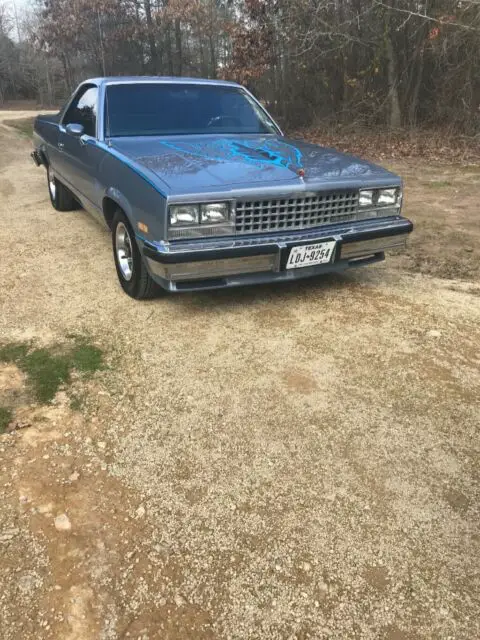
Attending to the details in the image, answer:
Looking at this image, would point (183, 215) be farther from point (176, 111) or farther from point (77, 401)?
point (176, 111)

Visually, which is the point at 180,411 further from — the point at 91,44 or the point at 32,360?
the point at 91,44

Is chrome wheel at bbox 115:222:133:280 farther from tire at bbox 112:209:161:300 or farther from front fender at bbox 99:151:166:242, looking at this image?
front fender at bbox 99:151:166:242

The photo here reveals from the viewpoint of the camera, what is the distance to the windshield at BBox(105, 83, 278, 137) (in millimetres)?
4527

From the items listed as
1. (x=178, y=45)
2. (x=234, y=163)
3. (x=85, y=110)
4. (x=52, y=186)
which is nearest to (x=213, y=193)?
(x=234, y=163)

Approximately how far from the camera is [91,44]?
24.9 m

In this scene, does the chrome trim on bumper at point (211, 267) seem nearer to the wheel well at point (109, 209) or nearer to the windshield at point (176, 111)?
the wheel well at point (109, 209)

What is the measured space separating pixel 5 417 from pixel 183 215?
1558mm

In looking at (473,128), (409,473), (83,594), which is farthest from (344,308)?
(473,128)

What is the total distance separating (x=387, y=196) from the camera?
4051 millimetres

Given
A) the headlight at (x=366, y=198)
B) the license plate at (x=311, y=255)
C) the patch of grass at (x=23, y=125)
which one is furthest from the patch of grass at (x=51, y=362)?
the patch of grass at (x=23, y=125)

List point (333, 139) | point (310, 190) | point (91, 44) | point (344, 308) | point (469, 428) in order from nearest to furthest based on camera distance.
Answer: point (469, 428)
point (310, 190)
point (344, 308)
point (333, 139)
point (91, 44)

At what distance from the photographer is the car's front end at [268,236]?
3.35 meters

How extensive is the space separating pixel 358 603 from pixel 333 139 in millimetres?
13503

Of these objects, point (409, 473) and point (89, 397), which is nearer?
point (409, 473)
